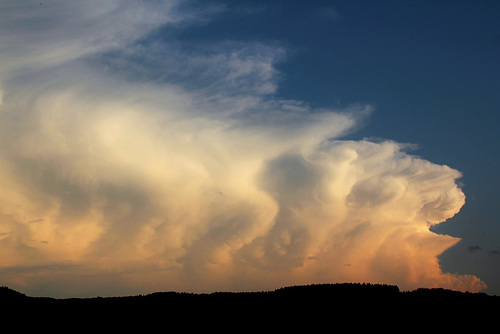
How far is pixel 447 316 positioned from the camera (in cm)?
8525

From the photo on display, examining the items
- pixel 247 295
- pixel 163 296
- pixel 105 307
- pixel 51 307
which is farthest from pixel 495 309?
pixel 51 307

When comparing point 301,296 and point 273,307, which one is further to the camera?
point 301,296

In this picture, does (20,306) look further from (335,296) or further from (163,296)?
(335,296)

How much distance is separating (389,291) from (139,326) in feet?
172

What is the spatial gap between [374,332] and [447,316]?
15474mm

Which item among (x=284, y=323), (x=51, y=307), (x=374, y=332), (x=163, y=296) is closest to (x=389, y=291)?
(x=374, y=332)

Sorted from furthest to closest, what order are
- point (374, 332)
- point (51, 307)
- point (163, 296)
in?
point (163, 296) < point (51, 307) < point (374, 332)

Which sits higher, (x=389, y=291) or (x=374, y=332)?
(x=389, y=291)

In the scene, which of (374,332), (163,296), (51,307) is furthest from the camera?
(163,296)

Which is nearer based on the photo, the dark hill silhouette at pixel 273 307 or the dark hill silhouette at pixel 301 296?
the dark hill silhouette at pixel 273 307

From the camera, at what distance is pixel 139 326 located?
82188mm

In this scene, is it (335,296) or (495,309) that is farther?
(335,296)

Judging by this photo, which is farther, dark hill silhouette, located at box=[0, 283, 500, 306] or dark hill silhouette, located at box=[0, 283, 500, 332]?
dark hill silhouette, located at box=[0, 283, 500, 306]

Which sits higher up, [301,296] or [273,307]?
[301,296]
